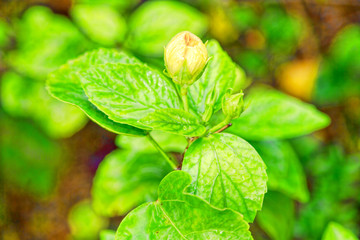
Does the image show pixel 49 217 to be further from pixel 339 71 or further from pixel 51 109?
pixel 339 71

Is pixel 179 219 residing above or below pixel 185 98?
below

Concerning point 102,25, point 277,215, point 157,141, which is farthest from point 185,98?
point 102,25

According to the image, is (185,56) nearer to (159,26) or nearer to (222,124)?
(222,124)

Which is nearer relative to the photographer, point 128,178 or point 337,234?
point 337,234

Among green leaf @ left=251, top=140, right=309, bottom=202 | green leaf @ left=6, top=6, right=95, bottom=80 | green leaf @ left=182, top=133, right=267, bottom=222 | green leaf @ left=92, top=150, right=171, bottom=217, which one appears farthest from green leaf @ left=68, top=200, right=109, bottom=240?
green leaf @ left=182, top=133, right=267, bottom=222

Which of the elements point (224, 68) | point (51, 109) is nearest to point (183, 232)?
point (224, 68)

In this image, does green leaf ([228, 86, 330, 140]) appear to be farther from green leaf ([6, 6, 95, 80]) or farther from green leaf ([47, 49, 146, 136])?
green leaf ([6, 6, 95, 80])

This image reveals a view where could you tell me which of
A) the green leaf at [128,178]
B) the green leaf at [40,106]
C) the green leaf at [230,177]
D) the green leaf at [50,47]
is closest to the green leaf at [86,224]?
the green leaf at [40,106]
